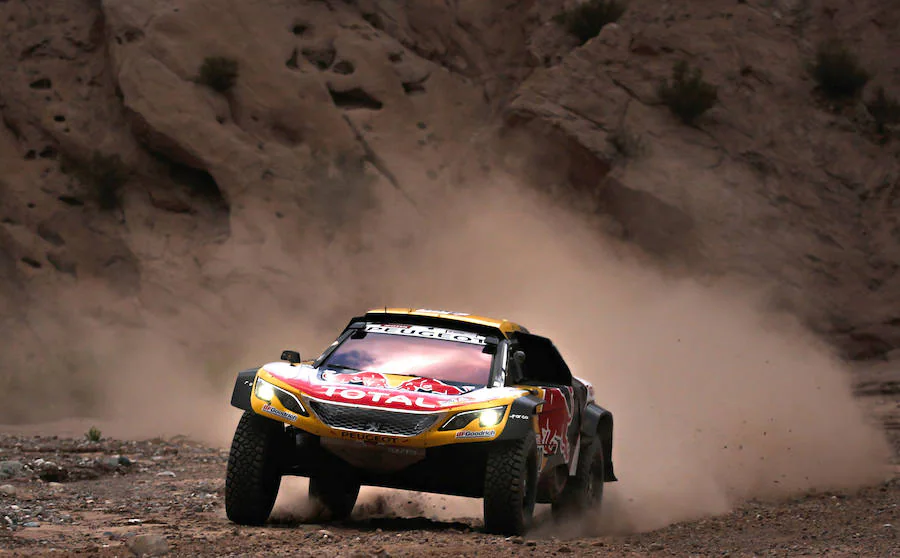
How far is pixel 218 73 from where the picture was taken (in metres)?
25.6

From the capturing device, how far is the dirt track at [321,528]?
6941 millimetres

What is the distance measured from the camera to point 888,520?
31.6 feet

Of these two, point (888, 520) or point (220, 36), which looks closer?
point (888, 520)

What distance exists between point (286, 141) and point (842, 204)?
1200 cm

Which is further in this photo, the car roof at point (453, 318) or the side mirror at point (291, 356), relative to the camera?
the car roof at point (453, 318)

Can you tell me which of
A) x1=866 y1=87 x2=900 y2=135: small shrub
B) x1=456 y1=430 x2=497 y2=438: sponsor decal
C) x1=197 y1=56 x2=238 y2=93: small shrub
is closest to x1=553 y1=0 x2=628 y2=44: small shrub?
x1=866 y1=87 x2=900 y2=135: small shrub

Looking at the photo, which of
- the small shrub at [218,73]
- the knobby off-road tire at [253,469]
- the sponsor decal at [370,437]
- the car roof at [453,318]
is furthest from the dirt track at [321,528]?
the small shrub at [218,73]

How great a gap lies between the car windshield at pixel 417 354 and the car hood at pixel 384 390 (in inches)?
8.7

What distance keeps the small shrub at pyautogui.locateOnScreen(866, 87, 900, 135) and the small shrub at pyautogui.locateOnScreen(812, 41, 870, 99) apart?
1.64 ft

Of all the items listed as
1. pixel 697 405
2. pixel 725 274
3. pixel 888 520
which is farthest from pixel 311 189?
pixel 888 520

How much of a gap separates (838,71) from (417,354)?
2051 cm

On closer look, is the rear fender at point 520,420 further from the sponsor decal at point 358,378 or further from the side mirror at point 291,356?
the side mirror at point 291,356

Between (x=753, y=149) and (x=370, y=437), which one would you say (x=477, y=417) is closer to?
(x=370, y=437)

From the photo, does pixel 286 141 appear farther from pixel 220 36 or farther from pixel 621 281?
pixel 621 281
